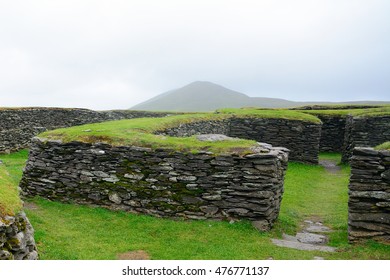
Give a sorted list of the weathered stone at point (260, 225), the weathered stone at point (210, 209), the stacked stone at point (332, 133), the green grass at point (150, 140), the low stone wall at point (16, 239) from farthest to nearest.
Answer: the stacked stone at point (332, 133) < the green grass at point (150, 140) < the weathered stone at point (210, 209) < the weathered stone at point (260, 225) < the low stone wall at point (16, 239)

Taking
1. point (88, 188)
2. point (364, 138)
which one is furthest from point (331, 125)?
point (88, 188)

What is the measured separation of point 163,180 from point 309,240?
4347 millimetres

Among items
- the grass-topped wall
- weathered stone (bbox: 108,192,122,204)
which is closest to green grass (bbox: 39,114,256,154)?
weathered stone (bbox: 108,192,122,204)

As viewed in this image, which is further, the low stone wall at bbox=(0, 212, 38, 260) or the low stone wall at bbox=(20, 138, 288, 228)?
the low stone wall at bbox=(20, 138, 288, 228)

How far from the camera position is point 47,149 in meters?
13.6

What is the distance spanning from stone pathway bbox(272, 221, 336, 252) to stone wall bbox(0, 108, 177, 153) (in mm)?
19526

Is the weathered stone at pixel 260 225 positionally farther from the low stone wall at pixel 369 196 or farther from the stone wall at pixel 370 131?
the stone wall at pixel 370 131

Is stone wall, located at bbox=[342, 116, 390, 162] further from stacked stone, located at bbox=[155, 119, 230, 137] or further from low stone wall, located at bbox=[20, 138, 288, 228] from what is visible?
low stone wall, located at bbox=[20, 138, 288, 228]

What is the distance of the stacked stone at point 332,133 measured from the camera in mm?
30062


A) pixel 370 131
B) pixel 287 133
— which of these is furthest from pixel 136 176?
pixel 370 131

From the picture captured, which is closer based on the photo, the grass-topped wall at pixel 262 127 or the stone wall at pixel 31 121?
the grass-topped wall at pixel 262 127

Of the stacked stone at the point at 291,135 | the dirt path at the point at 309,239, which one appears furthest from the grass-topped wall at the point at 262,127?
the dirt path at the point at 309,239

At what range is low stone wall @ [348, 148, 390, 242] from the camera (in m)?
9.97
